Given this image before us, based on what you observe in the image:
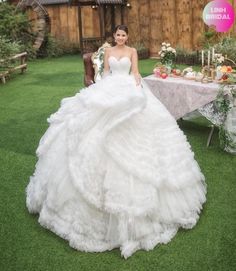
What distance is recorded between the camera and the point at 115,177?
328 centimetres

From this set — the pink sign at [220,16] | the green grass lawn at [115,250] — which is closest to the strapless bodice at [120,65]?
the green grass lawn at [115,250]

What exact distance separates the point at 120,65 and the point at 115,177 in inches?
62.7

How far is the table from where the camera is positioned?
5.37m

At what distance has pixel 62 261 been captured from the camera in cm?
319

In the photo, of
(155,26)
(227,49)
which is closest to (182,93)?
(227,49)

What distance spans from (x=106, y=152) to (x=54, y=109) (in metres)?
4.73

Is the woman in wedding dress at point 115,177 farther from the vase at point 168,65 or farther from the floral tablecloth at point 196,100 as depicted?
the vase at point 168,65

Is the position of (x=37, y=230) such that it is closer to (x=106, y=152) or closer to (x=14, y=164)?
(x=106, y=152)

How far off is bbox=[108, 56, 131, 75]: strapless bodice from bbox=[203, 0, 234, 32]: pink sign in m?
6.19

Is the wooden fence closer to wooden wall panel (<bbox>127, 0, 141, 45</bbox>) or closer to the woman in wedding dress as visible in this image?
wooden wall panel (<bbox>127, 0, 141, 45</bbox>)

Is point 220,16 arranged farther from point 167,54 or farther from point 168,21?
point 167,54

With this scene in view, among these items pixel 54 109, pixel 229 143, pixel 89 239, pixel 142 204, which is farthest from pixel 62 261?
pixel 54 109

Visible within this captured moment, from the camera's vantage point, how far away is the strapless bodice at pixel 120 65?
171 inches

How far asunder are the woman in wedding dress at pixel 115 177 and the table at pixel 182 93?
1.72m
